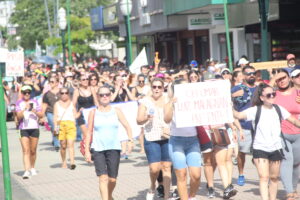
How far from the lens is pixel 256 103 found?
9.84 metres

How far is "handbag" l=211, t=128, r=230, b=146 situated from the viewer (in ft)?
35.9

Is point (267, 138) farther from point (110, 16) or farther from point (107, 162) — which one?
point (110, 16)

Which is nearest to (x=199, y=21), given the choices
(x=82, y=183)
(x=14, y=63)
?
(x=14, y=63)

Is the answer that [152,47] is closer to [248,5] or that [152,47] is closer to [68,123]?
[248,5]

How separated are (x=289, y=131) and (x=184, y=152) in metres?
1.50

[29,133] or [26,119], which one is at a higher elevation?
[26,119]

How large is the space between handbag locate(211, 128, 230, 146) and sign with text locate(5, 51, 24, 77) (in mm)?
13777

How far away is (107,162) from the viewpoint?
10258 millimetres

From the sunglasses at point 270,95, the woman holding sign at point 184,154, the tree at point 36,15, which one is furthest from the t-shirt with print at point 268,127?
the tree at point 36,15

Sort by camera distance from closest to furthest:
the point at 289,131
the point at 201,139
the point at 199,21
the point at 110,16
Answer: the point at 201,139 → the point at 289,131 → the point at 199,21 → the point at 110,16

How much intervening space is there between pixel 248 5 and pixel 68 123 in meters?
13.3

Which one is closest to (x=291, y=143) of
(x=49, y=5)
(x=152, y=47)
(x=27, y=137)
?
(x=27, y=137)

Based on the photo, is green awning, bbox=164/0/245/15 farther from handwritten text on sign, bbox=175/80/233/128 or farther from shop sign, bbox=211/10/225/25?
handwritten text on sign, bbox=175/80/233/128

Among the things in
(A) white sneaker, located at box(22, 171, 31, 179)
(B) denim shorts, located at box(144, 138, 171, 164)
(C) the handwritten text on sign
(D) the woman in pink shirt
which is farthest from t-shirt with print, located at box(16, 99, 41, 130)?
(D) the woman in pink shirt
